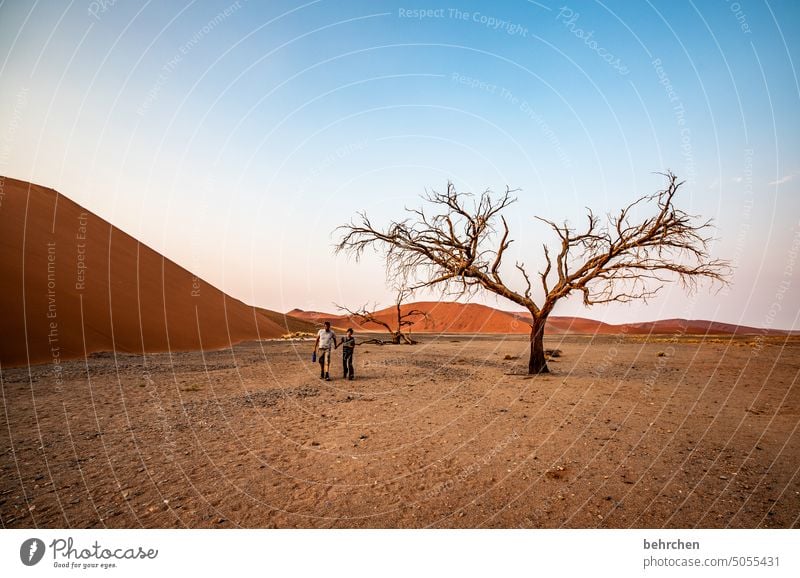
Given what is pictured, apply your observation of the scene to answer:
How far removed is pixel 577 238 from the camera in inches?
569

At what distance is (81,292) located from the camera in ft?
71.7

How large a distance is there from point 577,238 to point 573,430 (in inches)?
348

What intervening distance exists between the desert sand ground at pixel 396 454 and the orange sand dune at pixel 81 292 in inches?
242

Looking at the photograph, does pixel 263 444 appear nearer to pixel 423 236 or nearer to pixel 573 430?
pixel 573 430

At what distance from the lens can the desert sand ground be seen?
4.62 m
